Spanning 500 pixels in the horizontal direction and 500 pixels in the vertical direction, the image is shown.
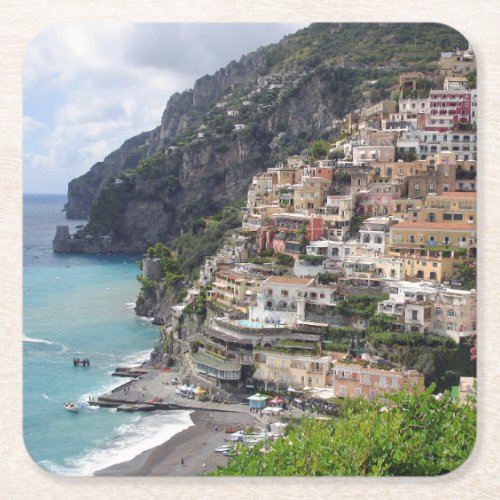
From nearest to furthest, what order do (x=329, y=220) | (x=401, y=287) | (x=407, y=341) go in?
(x=407, y=341) → (x=401, y=287) → (x=329, y=220)

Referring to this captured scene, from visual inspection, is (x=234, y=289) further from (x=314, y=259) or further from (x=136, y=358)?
(x=136, y=358)

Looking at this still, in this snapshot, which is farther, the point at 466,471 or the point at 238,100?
the point at 238,100

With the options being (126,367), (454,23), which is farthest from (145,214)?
(454,23)

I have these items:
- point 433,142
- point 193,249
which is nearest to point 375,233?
point 433,142

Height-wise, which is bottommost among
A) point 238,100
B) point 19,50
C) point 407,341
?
point 407,341

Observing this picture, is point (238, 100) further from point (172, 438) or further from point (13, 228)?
point (13, 228)

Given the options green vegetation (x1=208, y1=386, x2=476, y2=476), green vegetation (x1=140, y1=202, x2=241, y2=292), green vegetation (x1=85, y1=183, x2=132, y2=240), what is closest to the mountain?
green vegetation (x1=85, y1=183, x2=132, y2=240)

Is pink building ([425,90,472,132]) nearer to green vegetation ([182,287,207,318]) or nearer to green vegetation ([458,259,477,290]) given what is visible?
green vegetation ([182,287,207,318])

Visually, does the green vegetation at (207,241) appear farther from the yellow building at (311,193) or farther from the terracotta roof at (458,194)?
the terracotta roof at (458,194)
